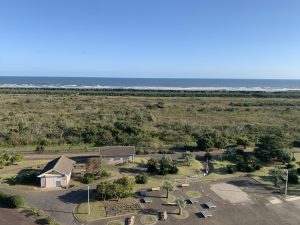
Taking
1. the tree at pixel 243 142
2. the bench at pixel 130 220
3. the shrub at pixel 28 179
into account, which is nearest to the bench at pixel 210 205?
the bench at pixel 130 220

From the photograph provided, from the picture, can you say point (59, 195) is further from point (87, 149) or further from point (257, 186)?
point (257, 186)

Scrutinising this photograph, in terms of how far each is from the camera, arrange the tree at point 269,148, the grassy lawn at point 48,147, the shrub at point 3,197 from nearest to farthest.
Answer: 1. the shrub at point 3,197
2. the tree at point 269,148
3. the grassy lawn at point 48,147

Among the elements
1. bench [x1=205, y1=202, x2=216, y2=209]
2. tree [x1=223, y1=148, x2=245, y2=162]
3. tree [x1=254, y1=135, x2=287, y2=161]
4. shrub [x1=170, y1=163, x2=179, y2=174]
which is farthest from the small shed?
tree [x1=254, y1=135, x2=287, y2=161]

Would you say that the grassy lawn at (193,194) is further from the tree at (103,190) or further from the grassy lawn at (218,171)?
the tree at (103,190)

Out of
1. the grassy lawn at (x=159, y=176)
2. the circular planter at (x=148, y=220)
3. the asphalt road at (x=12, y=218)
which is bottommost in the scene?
the circular planter at (x=148, y=220)

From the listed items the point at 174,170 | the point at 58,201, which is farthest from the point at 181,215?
the point at 58,201

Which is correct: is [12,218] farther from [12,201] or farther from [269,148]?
[269,148]

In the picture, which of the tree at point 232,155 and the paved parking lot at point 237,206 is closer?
the paved parking lot at point 237,206
